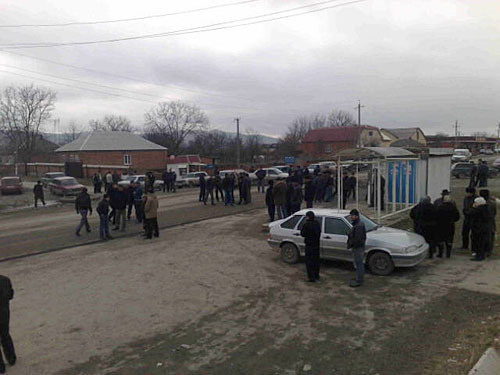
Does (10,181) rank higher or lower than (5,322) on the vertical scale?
lower

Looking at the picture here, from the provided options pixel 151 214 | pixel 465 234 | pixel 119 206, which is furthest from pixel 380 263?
pixel 119 206

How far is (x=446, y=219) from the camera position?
10711 millimetres

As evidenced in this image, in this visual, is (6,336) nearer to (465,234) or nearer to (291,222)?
(291,222)

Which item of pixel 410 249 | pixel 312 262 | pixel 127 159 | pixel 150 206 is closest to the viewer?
pixel 312 262

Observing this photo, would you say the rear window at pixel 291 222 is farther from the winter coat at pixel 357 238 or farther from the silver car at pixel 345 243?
the winter coat at pixel 357 238

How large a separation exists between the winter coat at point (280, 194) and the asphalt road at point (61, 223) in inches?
168

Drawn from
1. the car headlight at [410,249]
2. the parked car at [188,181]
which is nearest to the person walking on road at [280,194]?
the car headlight at [410,249]

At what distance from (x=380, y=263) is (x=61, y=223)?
14.4 metres

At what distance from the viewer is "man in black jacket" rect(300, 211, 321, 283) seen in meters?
9.15

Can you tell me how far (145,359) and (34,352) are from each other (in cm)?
171

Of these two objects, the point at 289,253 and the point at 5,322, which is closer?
the point at 5,322

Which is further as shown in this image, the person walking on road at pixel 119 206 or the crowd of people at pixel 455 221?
the person walking on road at pixel 119 206

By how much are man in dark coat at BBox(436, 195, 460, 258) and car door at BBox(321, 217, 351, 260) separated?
2.52 m

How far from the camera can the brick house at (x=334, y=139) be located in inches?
3063
